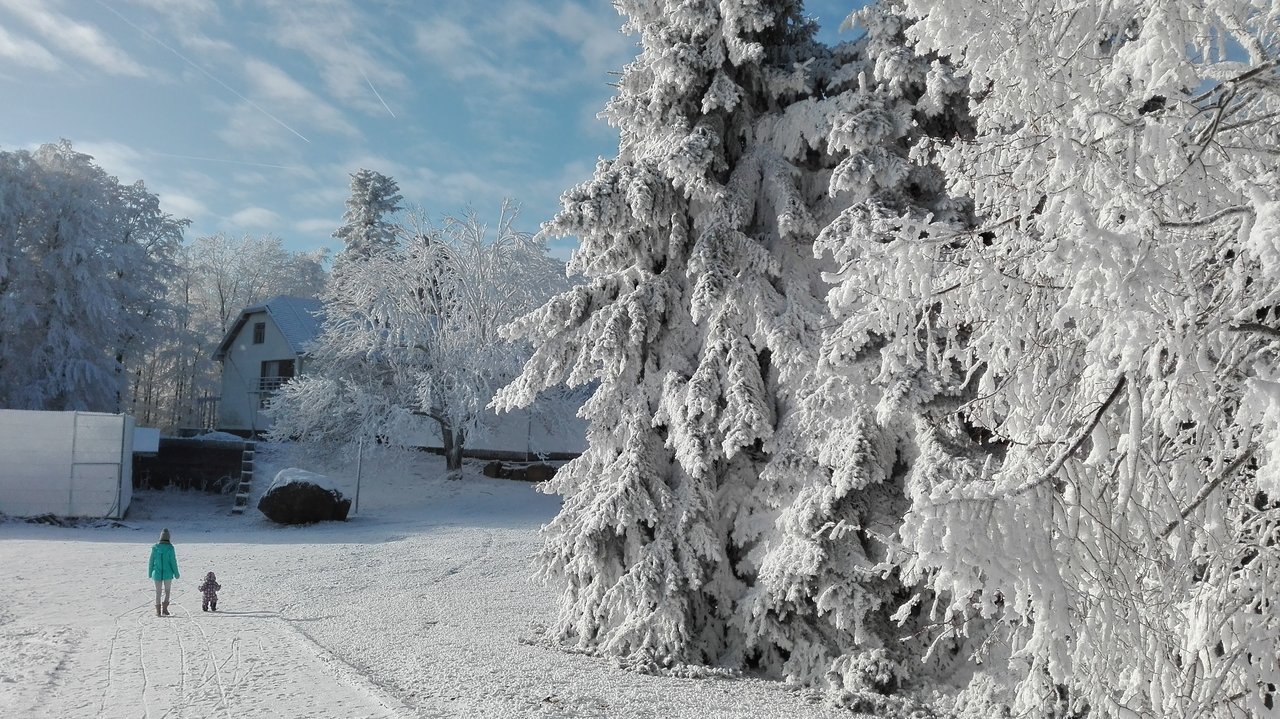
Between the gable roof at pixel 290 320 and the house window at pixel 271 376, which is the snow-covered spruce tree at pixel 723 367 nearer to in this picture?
the gable roof at pixel 290 320

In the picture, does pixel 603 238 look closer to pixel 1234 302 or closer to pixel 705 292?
pixel 705 292

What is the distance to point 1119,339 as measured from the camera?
9.20 feet

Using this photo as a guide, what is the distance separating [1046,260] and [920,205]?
6.89 m

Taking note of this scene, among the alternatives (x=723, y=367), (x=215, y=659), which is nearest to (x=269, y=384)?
(x=215, y=659)

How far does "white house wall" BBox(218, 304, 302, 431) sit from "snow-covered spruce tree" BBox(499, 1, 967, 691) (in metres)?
28.0

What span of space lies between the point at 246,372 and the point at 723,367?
33.4m

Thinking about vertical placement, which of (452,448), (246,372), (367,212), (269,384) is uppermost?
(367,212)

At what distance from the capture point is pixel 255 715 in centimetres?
741

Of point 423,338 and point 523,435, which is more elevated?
point 423,338

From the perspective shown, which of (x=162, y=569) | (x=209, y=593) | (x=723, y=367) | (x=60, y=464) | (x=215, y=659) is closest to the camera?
(x=215, y=659)

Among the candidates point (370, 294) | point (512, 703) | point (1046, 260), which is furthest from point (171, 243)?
point (1046, 260)

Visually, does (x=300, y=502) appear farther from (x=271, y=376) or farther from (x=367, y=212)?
(x=367, y=212)

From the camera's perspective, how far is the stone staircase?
24.7 m

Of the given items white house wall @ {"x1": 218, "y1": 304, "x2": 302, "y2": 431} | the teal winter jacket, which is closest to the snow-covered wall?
the teal winter jacket
